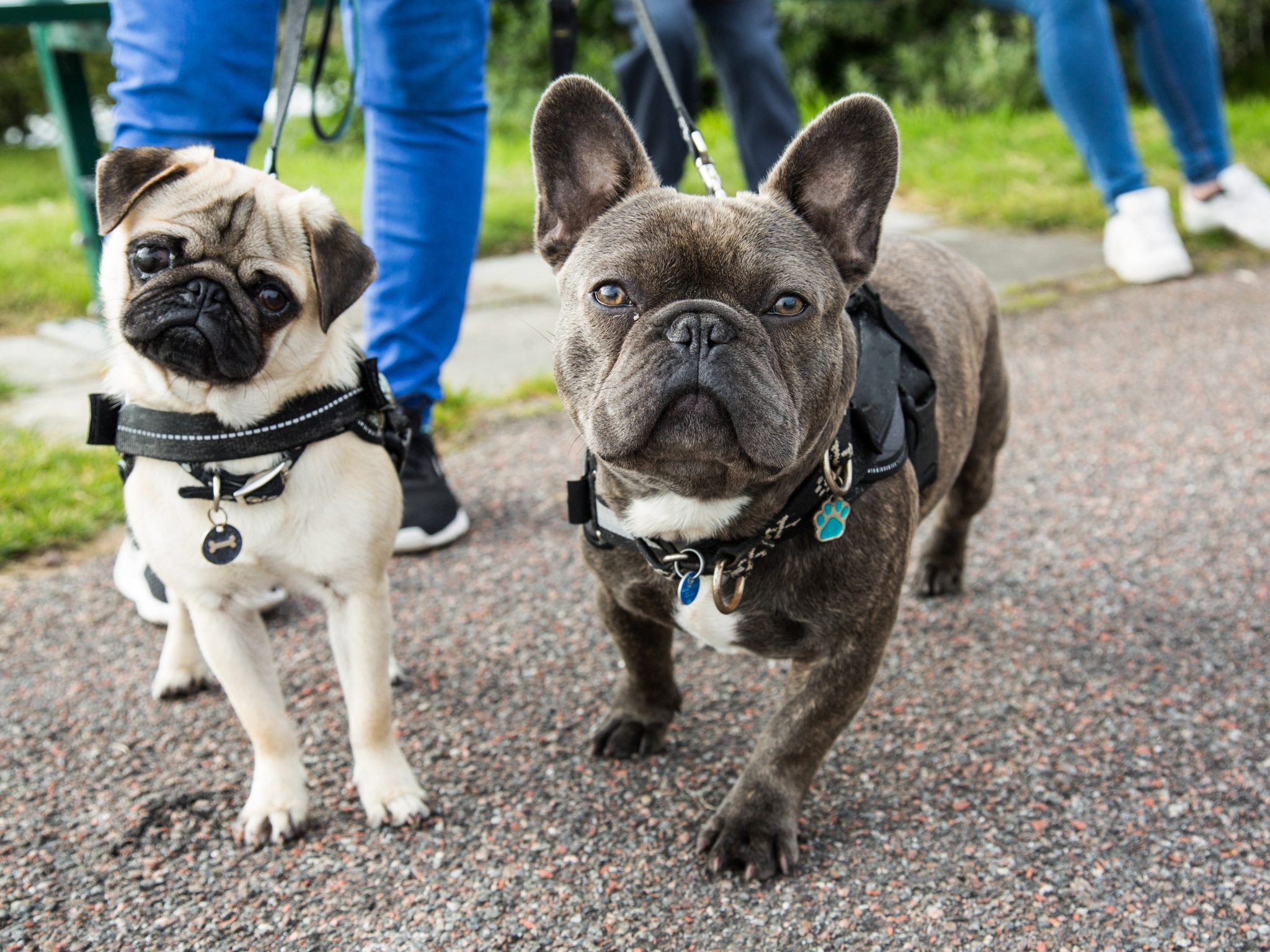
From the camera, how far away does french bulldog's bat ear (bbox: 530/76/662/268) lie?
2.28 meters

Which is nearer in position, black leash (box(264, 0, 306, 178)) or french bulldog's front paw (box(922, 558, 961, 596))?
black leash (box(264, 0, 306, 178))

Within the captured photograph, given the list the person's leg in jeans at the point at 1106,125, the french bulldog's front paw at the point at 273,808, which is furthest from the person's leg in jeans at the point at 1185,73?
the french bulldog's front paw at the point at 273,808

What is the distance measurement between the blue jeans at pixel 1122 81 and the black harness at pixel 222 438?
17.4 ft

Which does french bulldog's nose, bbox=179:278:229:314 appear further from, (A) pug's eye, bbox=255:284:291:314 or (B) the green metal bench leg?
(B) the green metal bench leg

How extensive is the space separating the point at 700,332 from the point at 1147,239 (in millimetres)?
5607

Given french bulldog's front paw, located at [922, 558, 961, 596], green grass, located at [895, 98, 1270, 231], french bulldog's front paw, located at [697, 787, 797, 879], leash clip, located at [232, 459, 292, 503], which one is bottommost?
green grass, located at [895, 98, 1270, 231]

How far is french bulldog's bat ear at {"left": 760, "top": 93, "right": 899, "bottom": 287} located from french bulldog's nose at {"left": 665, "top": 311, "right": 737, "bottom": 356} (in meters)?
0.47

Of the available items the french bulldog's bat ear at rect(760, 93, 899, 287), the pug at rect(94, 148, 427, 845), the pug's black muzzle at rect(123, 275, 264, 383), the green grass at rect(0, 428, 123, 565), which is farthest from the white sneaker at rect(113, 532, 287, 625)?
the french bulldog's bat ear at rect(760, 93, 899, 287)

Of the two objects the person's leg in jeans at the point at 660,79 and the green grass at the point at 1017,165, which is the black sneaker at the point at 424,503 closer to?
the person's leg in jeans at the point at 660,79

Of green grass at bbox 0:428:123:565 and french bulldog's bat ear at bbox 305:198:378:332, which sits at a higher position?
french bulldog's bat ear at bbox 305:198:378:332

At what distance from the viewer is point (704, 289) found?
208 cm

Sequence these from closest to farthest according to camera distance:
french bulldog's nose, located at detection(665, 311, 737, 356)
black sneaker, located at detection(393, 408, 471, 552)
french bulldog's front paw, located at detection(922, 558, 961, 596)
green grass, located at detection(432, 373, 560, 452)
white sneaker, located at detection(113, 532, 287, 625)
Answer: french bulldog's nose, located at detection(665, 311, 737, 356) < white sneaker, located at detection(113, 532, 287, 625) < french bulldog's front paw, located at detection(922, 558, 961, 596) < black sneaker, located at detection(393, 408, 471, 552) < green grass, located at detection(432, 373, 560, 452)

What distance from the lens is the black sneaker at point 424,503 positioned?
3705mm

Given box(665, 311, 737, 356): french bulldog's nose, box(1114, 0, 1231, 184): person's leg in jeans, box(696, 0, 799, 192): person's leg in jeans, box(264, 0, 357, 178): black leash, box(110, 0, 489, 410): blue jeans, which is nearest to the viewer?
box(665, 311, 737, 356): french bulldog's nose
